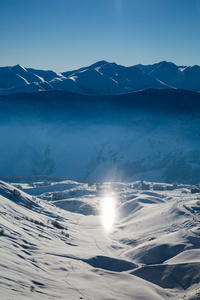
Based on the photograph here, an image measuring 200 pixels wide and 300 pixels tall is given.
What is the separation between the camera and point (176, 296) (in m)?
8.04

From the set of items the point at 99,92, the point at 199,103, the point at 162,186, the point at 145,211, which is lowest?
the point at 145,211

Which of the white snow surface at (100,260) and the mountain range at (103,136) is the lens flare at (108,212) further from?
the mountain range at (103,136)

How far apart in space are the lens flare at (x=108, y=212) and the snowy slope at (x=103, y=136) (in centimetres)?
2930

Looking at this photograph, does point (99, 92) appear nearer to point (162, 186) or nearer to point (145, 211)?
point (162, 186)

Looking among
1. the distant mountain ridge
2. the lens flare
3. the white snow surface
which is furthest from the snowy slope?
the white snow surface

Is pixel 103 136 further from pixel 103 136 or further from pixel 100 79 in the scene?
pixel 100 79

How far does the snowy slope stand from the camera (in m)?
63.5

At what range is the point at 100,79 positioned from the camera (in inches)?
5906

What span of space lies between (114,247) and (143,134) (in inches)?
2366

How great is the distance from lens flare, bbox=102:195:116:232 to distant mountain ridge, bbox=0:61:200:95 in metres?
93.0

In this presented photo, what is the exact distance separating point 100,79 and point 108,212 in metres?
132

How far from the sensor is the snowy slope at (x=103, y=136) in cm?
6353

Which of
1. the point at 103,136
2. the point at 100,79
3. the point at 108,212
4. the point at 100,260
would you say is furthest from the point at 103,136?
the point at 100,79

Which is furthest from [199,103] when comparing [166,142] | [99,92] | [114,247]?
[114,247]
